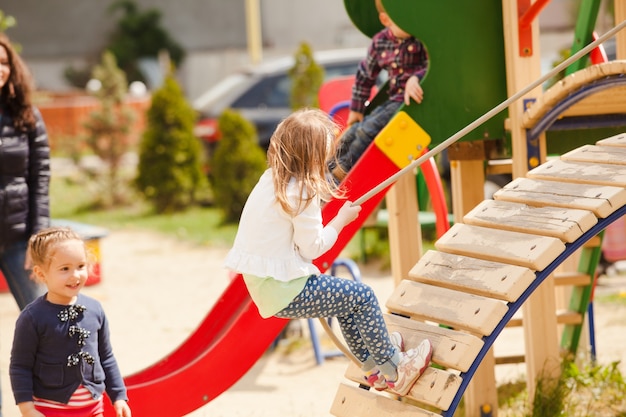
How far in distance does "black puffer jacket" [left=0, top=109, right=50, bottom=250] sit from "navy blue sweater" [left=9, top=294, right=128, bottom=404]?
4.42ft

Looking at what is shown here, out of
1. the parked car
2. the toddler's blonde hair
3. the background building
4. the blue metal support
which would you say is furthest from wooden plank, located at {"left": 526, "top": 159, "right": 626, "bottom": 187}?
the background building

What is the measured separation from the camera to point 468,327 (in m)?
3.17

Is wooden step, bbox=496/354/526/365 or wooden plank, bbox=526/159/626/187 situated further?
wooden step, bbox=496/354/526/365

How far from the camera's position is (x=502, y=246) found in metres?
3.36

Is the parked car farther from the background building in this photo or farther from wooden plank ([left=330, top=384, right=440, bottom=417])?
the background building


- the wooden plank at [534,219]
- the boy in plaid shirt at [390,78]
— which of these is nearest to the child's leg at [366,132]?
the boy in plaid shirt at [390,78]

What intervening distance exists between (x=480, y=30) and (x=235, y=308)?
1.64 meters

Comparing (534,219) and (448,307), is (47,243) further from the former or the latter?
(534,219)

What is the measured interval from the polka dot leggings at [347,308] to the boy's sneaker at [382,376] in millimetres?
87

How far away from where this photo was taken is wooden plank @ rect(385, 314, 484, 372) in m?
3.11

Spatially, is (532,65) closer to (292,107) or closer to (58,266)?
(58,266)

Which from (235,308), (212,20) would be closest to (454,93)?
(235,308)

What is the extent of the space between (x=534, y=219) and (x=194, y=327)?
3653 millimetres

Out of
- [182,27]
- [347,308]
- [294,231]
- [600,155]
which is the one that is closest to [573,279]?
[600,155]
